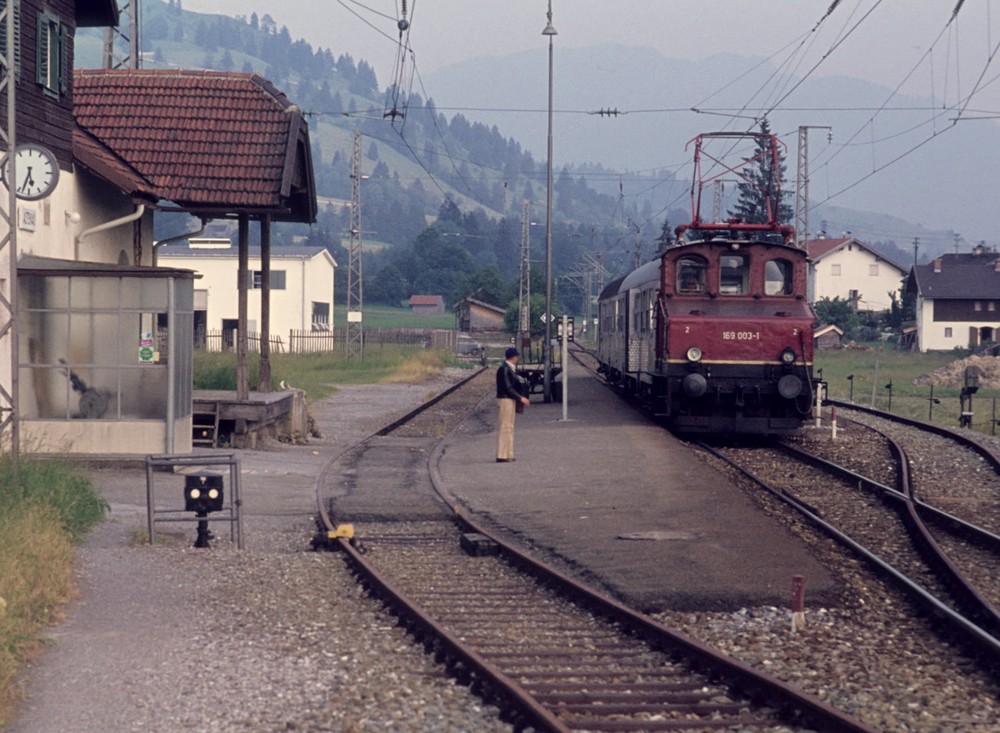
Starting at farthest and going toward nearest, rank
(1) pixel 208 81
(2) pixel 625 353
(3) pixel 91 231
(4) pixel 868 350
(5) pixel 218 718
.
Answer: (4) pixel 868 350 < (2) pixel 625 353 < (1) pixel 208 81 < (3) pixel 91 231 < (5) pixel 218 718

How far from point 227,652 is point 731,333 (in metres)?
14.8

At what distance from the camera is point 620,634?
8680mm

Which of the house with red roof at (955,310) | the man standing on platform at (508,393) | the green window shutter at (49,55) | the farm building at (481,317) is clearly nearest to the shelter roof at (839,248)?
the house with red roof at (955,310)

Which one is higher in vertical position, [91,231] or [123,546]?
[91,231]

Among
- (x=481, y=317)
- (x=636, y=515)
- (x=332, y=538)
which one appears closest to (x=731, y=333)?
(x=636, y=515)

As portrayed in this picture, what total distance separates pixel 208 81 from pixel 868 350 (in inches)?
2642

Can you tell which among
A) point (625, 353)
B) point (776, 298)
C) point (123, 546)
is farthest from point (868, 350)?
point (123, 546)

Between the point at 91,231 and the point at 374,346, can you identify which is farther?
the point at 374,346

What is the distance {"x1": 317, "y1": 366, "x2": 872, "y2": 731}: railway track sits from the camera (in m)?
6.77

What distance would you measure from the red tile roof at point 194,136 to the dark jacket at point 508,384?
5.04 meters

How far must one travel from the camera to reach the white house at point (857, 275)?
11100 cm

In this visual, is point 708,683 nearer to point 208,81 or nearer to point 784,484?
point 784,484

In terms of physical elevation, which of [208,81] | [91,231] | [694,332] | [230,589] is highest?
[208,81]

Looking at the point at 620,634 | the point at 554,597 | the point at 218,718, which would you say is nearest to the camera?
the point at 218,718
